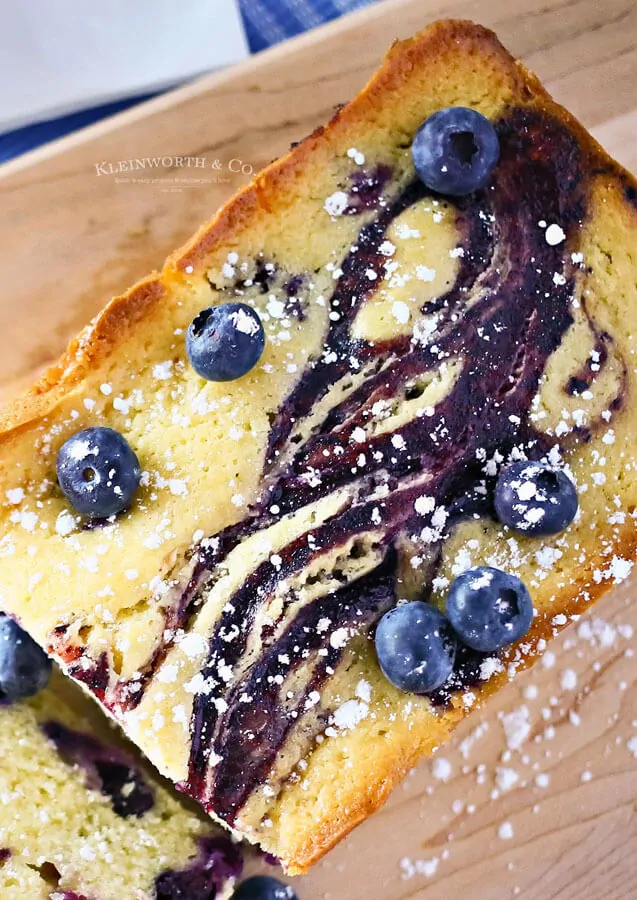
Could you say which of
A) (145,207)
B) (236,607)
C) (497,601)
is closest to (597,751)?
(497,601)

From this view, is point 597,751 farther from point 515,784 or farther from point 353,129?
point 353,129

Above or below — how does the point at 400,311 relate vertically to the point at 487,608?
above

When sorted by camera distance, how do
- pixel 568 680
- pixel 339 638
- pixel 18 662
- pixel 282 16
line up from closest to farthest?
pixel 339 638, pixel 18 662, pixel 568 680, pixel 282 16

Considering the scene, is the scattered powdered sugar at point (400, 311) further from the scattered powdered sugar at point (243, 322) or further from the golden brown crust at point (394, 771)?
the golden brown crust at point (394, 771)

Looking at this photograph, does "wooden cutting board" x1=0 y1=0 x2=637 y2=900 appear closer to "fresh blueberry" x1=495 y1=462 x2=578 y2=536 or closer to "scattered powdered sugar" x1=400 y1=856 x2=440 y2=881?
"scattered powdered sugar" x1=400 y1=856 x2=440 y2=881

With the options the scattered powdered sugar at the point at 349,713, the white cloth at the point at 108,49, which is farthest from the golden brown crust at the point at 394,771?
the white cloth at the point at 108,49

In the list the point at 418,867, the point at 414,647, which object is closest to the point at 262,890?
the point at 418,867

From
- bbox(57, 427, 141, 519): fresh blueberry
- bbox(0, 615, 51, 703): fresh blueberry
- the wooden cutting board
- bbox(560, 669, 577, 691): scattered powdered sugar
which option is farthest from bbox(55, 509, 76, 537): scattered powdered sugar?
bbox(560, 669, 577, 691): scattered powdered sugar

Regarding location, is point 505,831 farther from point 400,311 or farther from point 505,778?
point 400,311
